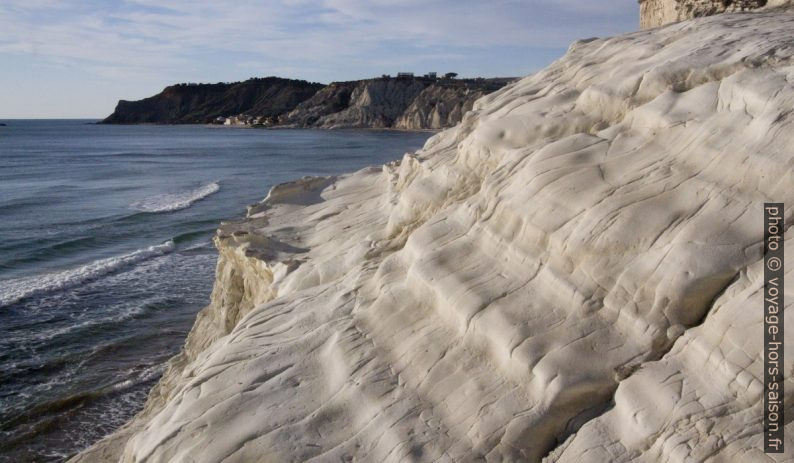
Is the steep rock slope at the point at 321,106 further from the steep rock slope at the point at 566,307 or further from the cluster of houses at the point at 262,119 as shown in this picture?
the steep rock slope at the point at 566,307

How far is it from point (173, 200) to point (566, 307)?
2907 centimetres

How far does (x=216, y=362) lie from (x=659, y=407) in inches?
158

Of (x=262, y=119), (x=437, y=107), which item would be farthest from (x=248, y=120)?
(x=437, y=107)

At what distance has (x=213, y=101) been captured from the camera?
161250 millimetres

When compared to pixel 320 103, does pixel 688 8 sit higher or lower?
lower

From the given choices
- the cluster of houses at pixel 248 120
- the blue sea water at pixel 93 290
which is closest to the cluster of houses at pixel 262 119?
the cluster of houses at pixel 248 120

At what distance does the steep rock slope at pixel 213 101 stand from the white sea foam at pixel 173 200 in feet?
336

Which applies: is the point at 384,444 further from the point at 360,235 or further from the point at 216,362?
the point at 360,235

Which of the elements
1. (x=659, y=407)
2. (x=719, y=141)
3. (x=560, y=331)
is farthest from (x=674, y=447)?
(x=719, y=141)

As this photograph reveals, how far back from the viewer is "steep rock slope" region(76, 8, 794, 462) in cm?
432

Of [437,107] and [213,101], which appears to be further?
[213,101]

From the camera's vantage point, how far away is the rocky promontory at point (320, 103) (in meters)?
103

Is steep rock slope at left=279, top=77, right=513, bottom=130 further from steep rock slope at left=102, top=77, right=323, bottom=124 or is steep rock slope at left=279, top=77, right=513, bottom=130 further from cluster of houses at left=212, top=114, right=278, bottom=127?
steep rock slope at left=102, top=77, right=323, bottom=124

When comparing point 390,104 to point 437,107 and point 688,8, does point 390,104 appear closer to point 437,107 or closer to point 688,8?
point 437,107
